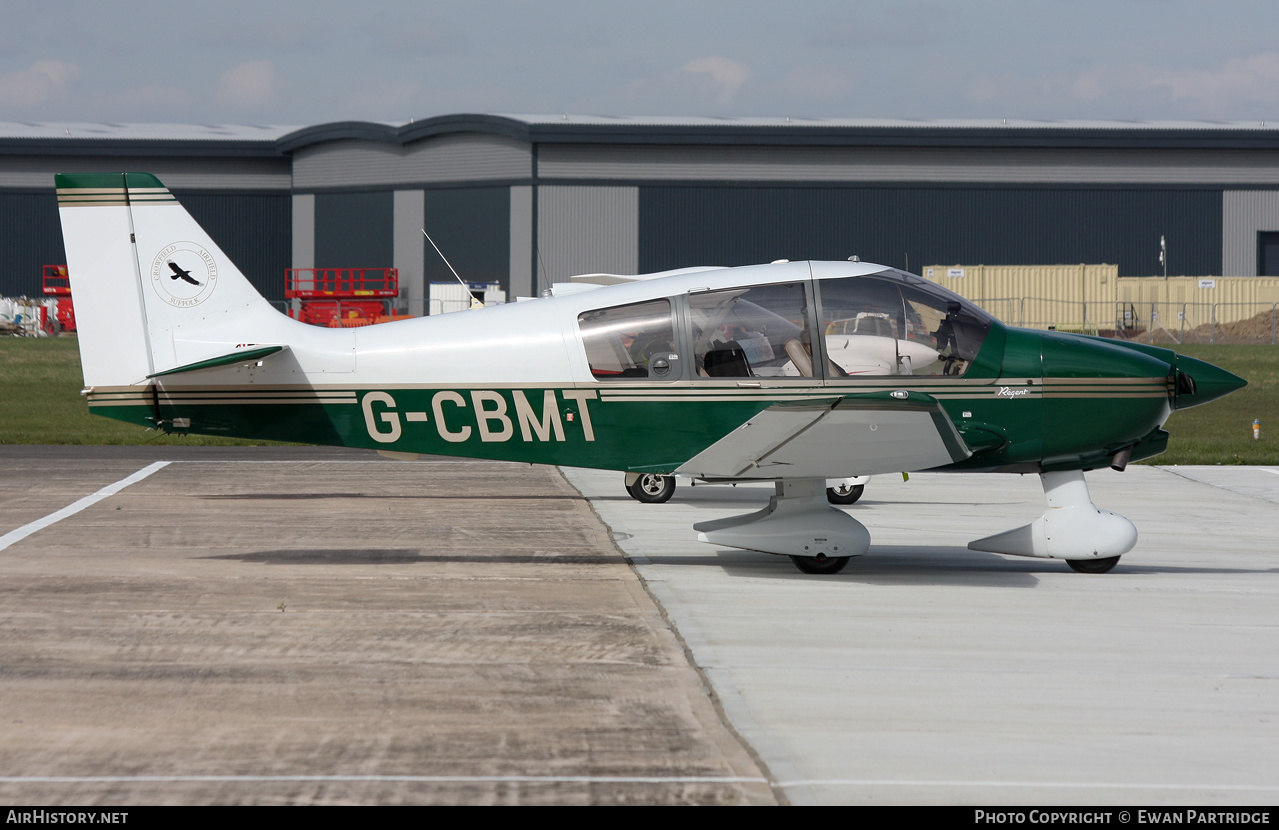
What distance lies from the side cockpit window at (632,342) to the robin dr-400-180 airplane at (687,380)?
12 millimetres

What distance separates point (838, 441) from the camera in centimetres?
815

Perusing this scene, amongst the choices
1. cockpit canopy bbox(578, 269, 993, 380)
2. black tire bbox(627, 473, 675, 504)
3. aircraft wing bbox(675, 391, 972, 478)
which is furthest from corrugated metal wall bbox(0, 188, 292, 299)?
aircraft wing bbox(675, 391, 972, 478)

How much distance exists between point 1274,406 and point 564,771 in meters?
23.4

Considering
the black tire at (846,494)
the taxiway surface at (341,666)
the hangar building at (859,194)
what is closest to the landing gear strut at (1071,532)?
the taxiway surface at (341,666)

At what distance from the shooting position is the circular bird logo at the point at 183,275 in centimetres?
909

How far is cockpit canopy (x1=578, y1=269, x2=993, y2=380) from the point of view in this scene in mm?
8648

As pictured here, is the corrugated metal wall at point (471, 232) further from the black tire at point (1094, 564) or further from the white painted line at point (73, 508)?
the black tire at point (1094, 564)

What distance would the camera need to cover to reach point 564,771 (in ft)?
16.0

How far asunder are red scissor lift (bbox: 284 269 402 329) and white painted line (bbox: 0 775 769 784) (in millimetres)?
40149

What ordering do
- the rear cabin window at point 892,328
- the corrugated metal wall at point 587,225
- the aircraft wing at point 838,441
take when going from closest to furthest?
the aircraft wing at point 838,441
the rear cabin window at point 892,328
the corrugated metal wall at point 587,225

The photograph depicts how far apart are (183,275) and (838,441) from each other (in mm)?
4999

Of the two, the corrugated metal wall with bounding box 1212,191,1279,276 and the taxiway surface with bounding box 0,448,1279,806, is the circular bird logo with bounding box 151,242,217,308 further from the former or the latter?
the corrugated metal wall with bounding box 1212,191,1279,276

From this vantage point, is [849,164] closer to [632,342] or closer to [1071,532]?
[1071,532]
